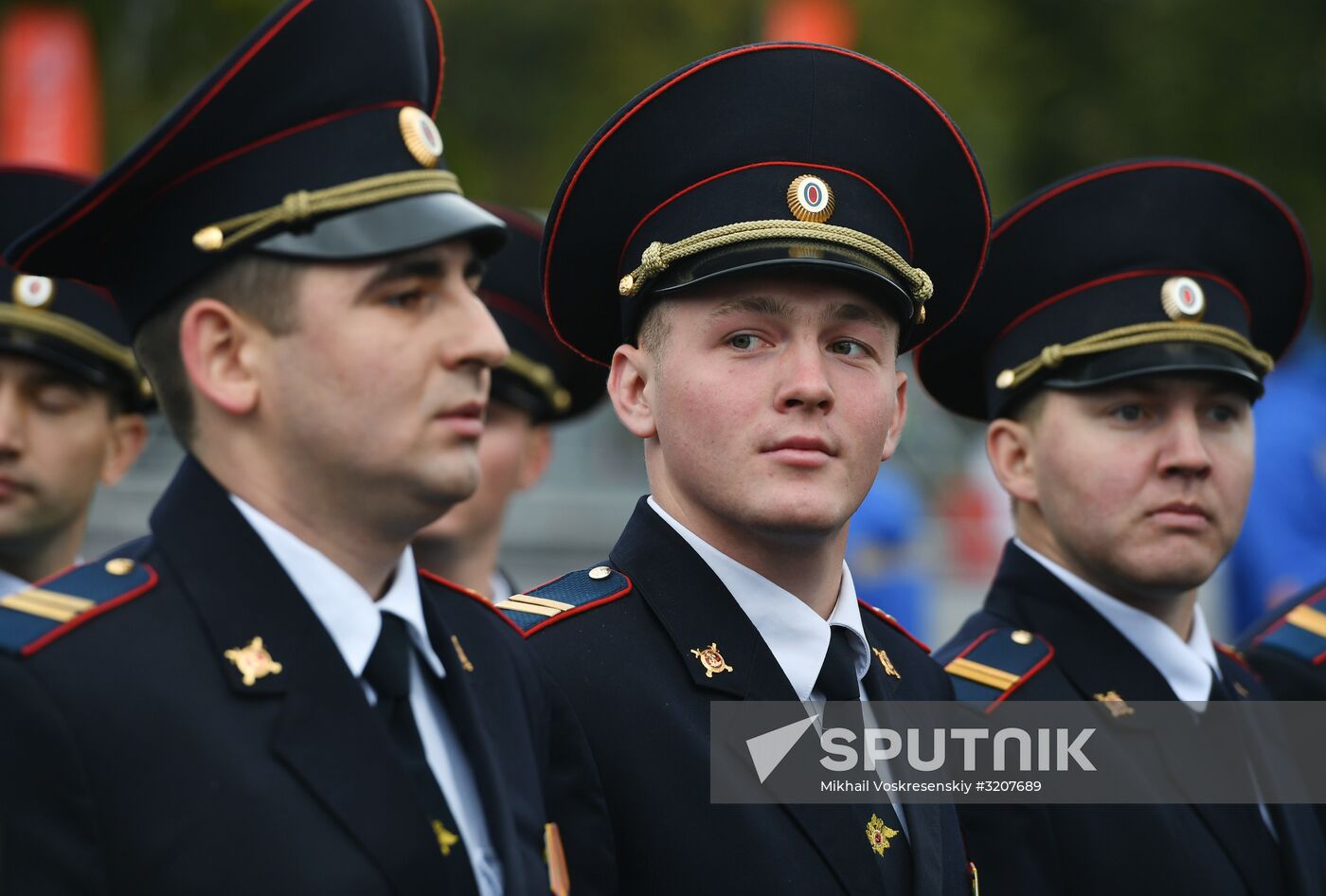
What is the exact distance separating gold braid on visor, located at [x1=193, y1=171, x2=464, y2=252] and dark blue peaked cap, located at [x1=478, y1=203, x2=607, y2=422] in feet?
8.65

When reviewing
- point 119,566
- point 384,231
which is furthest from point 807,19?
point 119,566

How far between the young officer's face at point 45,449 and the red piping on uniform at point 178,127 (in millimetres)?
1825

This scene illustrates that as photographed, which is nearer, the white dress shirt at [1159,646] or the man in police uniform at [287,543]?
the man in police uniform at [287,543]

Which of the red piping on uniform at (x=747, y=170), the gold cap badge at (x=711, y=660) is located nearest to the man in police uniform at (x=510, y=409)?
the red piping on uniform at (x=747, y=170)

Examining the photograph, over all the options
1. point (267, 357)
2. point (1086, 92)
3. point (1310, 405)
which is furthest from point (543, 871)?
point (1086, 92)

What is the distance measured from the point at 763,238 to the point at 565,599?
0.81m

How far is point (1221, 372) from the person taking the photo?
4.35m

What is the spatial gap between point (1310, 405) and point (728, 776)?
609 centimetres

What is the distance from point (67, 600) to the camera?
2809 millimetres

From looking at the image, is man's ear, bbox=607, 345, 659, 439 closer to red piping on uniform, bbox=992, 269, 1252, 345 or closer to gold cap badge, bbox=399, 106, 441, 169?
gold cap badge, bbox=399, 106, 441, 169

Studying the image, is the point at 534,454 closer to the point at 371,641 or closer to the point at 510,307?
the point at 510,307

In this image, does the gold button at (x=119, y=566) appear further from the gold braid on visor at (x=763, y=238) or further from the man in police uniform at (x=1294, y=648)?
the man in police uniform at (x=1294, y=648)

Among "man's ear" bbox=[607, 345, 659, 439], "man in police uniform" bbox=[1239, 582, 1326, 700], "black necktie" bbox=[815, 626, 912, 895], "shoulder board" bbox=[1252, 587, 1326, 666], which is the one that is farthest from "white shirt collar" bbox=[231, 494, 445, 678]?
"shoulder board" bbox=[1252, 587, 1326, 666]

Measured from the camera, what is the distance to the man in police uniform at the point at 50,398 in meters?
4.73
